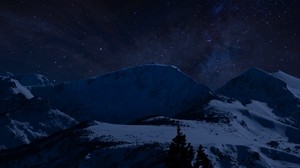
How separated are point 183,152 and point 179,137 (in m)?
1.01

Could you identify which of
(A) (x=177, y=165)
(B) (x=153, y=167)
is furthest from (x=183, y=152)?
(B) (x=153, y=167)

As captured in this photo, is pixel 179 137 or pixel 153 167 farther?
pixel 153 167

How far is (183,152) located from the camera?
108 feet

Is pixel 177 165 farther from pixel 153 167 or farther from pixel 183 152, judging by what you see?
pixel 153 167

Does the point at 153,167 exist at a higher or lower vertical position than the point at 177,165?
higher

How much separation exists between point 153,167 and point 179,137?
162748 mm

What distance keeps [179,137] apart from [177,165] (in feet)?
5.98

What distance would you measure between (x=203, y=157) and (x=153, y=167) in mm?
161245

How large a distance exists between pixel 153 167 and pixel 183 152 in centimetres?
16277

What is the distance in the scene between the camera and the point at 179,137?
3325 cm

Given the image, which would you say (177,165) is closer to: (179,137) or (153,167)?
(179,137)

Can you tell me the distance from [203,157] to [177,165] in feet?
8.02

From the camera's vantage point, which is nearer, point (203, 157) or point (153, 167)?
point (203, 157)

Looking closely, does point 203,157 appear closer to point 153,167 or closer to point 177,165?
point 177,165
